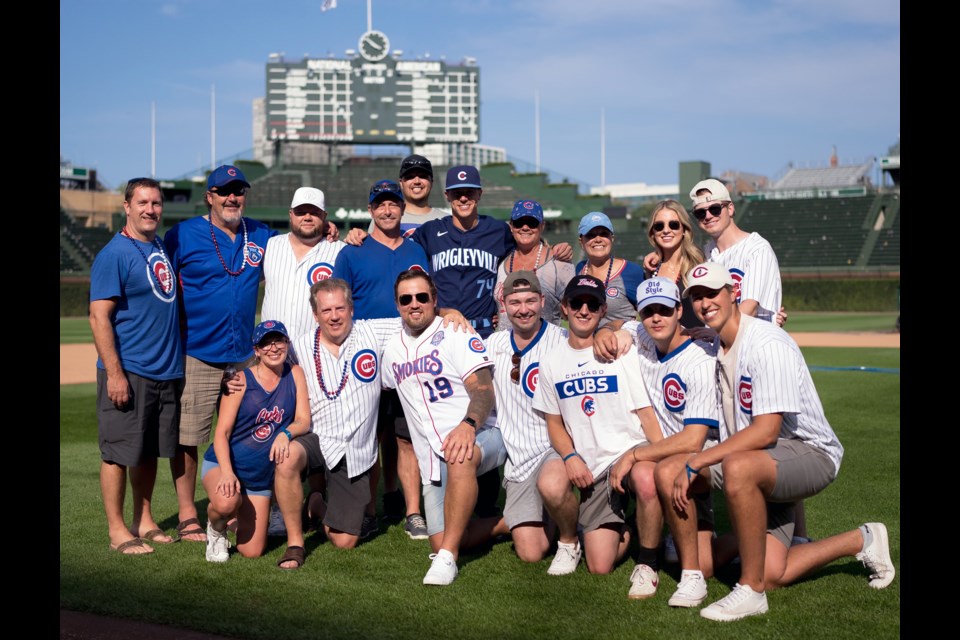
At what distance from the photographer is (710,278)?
176 inches

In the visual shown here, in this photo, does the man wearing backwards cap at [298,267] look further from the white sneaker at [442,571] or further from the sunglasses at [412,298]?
the white sneaker at [442,571]

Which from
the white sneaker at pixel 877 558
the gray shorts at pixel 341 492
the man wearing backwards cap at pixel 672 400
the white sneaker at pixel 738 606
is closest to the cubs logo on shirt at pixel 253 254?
the gray shorts at pixel 341 492

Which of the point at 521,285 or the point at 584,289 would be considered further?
the point at 521,285

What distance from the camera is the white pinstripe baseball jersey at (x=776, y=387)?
436cm

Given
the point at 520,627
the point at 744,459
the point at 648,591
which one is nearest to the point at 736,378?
the point at 744,459

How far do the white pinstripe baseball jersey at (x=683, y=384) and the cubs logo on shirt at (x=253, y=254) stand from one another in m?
2.64

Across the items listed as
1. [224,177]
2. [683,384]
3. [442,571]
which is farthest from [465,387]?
[224,177]

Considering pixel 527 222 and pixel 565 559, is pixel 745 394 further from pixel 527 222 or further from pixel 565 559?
pixel 527 222

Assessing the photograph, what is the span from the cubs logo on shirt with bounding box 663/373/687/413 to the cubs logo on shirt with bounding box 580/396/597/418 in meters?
0.38

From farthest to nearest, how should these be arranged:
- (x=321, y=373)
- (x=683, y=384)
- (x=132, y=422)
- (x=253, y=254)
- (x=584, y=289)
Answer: (x=253, y=254)
(x=321, y=373)
(x=132, y=422)
(x=584, y=289)
(x=683, y=384)

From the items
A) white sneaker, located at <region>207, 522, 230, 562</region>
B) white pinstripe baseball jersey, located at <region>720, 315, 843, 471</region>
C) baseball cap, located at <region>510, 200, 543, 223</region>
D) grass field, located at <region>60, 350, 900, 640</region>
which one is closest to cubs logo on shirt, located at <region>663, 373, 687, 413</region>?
white pinstripe baseball jersey, located at <region>720, 315, 843, 471</region>

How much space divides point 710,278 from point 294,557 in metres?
2.75

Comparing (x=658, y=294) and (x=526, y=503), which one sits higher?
(x=658, y=294)

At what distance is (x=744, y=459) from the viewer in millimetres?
4312
